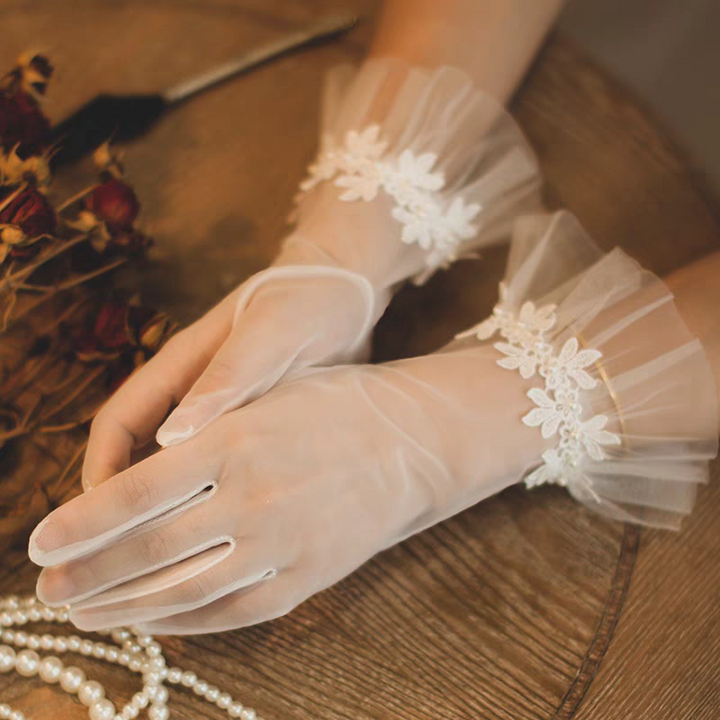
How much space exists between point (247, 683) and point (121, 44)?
92 cm

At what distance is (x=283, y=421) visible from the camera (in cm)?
64

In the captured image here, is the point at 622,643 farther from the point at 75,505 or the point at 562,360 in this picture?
the point at 75,505

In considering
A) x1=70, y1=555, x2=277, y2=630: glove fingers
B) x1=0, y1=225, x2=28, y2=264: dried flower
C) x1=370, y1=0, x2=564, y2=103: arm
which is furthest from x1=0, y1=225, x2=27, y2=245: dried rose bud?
x1=370, y1=0, x2=564, y2=103: arm

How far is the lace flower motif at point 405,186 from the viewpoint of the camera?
2.72 ft

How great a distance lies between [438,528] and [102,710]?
368 mm

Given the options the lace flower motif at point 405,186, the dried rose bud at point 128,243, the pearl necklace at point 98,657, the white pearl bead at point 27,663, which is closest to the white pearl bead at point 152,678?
the pearl necklace at point 98,657

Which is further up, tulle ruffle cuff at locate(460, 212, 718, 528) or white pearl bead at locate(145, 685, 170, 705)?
tulle ruffle cuff at locate(460, 212, 718, 528)

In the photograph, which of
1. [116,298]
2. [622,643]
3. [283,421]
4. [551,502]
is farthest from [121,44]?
[622,643]

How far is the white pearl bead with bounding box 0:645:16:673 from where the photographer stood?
62cm

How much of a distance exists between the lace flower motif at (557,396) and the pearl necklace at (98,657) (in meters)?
0.40

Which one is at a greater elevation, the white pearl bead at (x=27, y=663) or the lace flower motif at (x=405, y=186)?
the lace flower motif at (x=405, y=186)

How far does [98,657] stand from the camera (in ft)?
2.10

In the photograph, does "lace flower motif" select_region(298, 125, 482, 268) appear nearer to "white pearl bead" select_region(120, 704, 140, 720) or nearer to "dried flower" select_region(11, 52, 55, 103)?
"dried flower" select_region(11, 52, 55, 103)

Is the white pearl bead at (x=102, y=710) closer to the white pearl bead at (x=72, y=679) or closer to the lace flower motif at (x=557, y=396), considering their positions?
the white pearl bead at (x=72, y=679)
